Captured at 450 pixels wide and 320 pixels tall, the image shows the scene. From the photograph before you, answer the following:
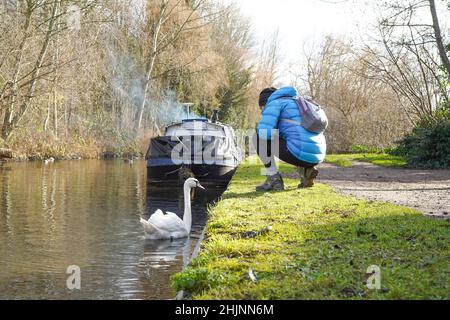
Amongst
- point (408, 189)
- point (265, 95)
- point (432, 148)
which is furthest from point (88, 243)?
point (432, 148)

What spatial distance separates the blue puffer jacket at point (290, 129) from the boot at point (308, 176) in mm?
668

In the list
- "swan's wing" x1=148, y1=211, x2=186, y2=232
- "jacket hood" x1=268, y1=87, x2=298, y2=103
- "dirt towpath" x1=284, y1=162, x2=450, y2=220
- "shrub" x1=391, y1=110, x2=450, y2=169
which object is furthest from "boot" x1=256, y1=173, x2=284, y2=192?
"shrub" x1=391, y1=110, x2=450, y2=169

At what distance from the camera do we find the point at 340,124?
124 feet

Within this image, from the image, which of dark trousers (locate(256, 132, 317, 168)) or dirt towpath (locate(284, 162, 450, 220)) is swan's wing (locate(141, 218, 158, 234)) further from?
dirt towpath (locate(284, 162, 450, 220))

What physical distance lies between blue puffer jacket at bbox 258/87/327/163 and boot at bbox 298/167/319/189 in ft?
2.19

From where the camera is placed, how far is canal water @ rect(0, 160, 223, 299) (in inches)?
242

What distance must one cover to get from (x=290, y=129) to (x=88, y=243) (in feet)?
16.3

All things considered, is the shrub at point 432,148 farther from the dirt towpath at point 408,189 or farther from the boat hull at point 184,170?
the boat hull at point 184,170

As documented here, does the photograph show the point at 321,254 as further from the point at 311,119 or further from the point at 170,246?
the point at 311,119

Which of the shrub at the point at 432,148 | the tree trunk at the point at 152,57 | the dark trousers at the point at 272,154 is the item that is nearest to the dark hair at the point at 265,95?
the dark trousers at the point at 272,154

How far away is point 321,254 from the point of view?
5676mm
